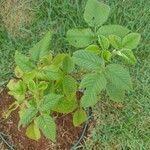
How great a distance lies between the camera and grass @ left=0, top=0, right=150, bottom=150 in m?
2.11

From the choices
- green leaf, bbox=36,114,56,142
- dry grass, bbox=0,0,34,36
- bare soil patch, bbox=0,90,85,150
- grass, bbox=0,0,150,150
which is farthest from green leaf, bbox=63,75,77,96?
dry grass, bbox=0,0,34,36

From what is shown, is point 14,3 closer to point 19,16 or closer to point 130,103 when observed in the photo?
point 19,16

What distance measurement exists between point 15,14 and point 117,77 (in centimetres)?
104

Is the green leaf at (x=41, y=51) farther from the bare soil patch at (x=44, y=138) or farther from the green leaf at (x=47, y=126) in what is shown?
the bare soil patch at (x=44, y=138)

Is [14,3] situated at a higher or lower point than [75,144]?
higher

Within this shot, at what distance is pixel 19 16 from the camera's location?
2312mm

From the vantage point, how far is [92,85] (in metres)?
1.46

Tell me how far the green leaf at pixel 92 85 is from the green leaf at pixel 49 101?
0.09m

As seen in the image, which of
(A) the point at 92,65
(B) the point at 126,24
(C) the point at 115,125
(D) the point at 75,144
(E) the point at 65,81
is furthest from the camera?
(B) the point at 126,24

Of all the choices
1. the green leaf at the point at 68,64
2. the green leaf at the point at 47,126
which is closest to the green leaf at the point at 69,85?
the green leaf at the point at 68,64

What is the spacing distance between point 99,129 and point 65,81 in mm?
608

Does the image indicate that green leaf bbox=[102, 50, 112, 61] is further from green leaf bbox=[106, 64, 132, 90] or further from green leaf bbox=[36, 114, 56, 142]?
green leaf bbox=[36, 114, 56, 142]

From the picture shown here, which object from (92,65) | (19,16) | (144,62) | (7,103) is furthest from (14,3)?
(92,65)

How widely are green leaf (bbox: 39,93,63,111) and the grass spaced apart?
59 cm
